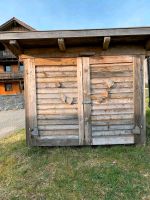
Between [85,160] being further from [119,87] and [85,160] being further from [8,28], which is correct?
[8,28]

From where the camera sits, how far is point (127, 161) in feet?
15.2

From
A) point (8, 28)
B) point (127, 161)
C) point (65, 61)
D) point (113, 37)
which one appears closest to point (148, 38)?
point (113, 37)

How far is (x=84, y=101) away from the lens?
17.5ft

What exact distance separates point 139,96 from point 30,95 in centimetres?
239

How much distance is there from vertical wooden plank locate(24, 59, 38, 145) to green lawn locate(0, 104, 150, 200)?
0.58m

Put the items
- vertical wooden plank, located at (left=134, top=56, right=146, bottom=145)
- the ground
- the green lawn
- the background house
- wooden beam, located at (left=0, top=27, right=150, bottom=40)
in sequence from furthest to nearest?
the background house < the ground < vertical wooden plank, located at (left=134, top=56, right=146, bottom=145) < wooden beam, located at (left=0, top=27, right=150, bottom=40) < the green lawn

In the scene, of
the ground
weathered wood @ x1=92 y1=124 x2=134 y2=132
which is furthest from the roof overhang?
the ground

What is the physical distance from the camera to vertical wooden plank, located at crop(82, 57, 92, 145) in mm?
5289

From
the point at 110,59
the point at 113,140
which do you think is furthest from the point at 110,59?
the point at 113,140

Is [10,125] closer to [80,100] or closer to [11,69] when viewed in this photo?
[80,100]

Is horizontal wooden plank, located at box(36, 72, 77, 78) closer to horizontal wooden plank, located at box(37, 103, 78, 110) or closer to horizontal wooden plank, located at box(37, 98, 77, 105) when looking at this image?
horizontal wooden plank, located at box(37, 98, 77, 105)

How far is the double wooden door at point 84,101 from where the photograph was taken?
5.30 meters

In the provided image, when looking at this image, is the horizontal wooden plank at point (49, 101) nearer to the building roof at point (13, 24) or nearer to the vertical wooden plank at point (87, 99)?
the vertical wooden plank at point (87, 99)

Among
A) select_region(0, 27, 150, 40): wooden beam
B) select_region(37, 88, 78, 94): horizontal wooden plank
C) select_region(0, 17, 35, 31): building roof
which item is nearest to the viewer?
select_region(0, 27, 150, 40): wooden beam
